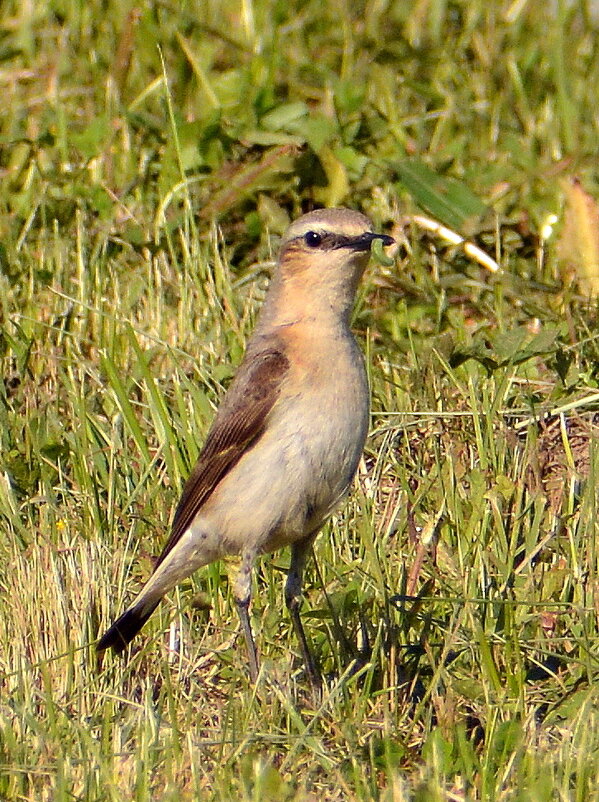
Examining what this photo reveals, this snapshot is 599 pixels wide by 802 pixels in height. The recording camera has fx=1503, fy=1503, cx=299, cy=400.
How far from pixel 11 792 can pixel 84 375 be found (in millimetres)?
3138

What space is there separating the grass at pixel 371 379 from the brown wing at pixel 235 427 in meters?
0.47

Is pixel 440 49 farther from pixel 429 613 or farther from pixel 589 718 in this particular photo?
pixel 589 718

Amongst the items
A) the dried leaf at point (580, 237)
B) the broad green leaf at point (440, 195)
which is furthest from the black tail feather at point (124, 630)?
the broad green leaf at point (440, 195)

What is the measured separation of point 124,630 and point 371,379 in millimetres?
2074

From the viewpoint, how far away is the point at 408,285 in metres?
8.08

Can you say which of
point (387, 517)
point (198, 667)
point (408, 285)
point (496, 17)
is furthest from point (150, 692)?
point (496, 17)

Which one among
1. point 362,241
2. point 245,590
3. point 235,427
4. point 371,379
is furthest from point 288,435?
point 371,379

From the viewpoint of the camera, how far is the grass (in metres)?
5.06

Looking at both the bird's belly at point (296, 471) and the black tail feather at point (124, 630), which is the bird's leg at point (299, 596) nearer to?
the bird's belly at point (296, 471)

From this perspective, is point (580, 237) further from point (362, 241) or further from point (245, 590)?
point (245, 590)

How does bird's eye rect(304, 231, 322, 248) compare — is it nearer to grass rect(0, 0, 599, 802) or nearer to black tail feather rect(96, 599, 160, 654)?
grass rect(0, 0, 599, 802)

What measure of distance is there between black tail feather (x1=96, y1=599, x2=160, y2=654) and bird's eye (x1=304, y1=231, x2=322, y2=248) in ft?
5.06

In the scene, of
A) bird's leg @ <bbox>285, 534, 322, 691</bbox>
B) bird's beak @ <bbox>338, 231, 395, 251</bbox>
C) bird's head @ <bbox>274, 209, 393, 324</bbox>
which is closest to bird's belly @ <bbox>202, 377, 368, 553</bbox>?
bird's leg @ <bbox>285, 534, 322, 691</bbox>

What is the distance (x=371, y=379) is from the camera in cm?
721
